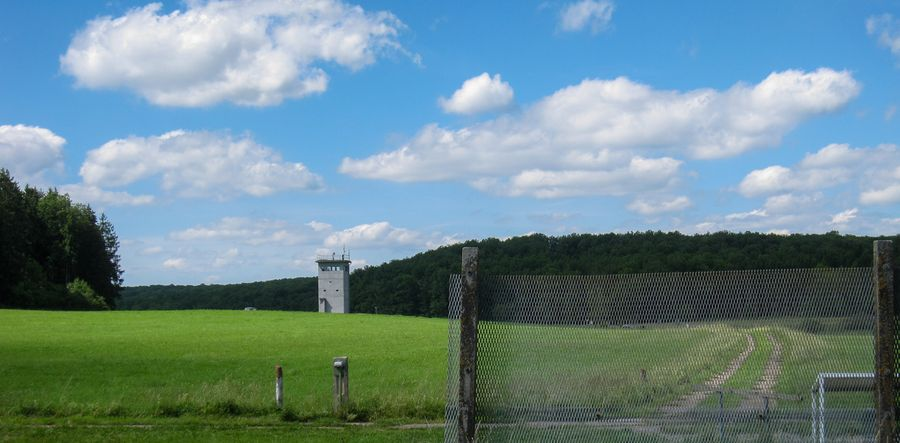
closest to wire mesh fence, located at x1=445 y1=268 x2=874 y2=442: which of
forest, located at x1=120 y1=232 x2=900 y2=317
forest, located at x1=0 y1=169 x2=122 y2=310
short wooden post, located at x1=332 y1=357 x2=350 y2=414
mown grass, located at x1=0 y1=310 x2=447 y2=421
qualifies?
forest, located at x1=120 y1=232 x2=900 y2=317

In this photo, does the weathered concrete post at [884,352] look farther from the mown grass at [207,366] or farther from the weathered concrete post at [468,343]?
the mown grass at [207,366]

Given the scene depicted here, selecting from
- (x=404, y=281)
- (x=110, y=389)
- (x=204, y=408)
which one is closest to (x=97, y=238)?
(x=404, y=281)

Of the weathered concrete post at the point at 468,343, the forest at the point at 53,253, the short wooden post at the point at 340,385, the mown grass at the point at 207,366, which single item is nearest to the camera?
the weathered concrete post at the point at 468,343

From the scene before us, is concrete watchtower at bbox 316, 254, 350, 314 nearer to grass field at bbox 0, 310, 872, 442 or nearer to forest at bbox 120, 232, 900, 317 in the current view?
forest at bbox 120, 232, 900, 317

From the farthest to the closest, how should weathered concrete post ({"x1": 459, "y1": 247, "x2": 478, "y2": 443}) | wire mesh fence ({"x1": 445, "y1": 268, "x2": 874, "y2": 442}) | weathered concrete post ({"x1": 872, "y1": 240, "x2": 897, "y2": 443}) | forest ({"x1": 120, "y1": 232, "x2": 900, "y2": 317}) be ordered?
forest ({"x1": 120, "y1": 232, "x2": 900, "y2": 317}) → weathered concrete post ({"x1": 459, "y1": 247, "x2": 478, "y2": 443}) → wire mesh fence ({"x1": 445, "y1": 268, "x2": 874, "y2": 442}) → weathered concrete post ({"x1": 872, "y1": 240, "x2": 897, "y2": 443})

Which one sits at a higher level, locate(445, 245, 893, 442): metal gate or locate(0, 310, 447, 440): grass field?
locate(445, 245, 893, 442): metal gate

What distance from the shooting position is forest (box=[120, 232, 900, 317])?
40.4 feet

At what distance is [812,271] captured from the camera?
8.16 meters

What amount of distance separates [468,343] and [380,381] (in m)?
16.6

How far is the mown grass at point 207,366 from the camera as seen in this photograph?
599 inches

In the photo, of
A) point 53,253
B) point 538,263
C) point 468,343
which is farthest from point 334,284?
point 468,343

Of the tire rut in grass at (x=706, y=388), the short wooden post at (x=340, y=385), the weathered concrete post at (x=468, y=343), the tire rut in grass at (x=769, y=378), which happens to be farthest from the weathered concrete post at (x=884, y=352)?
the short wooden post at (x=340, y=385)

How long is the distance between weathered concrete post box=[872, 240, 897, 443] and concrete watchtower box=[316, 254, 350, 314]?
95.5m

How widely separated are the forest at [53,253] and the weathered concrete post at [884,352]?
93239 millimetres
